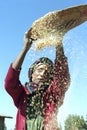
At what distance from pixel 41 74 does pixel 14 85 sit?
0.36 metres

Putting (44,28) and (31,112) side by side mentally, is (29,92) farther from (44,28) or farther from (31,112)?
(44,28)

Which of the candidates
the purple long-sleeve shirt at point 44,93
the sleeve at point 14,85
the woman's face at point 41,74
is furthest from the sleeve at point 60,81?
the sleeve at point 14,85

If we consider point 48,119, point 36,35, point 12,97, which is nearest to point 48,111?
point 48,119

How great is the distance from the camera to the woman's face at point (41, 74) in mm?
5926

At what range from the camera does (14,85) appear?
5.89 meters

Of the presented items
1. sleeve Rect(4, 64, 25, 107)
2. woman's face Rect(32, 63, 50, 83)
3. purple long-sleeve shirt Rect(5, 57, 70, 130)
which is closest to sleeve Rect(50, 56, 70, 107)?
purple long-sleeve shirt Rect(5, 57, 70, 130)

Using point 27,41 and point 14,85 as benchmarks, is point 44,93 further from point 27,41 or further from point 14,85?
point 27,41

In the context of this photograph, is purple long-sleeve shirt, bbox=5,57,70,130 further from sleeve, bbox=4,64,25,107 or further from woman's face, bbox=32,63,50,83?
woman's face, bbox=32,63,50,83

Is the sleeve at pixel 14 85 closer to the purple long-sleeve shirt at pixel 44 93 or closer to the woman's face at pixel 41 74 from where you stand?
the purple long-sleeve shirt at pixel 44 93

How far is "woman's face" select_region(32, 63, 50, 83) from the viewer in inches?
233

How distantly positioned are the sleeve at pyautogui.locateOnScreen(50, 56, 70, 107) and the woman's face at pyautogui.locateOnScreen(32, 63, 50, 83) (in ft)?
0.33

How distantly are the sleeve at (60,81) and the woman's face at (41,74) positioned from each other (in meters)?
0.10

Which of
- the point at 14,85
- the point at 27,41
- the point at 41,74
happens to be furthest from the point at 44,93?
the point at 27,41

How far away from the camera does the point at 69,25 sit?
6242 millimetres
